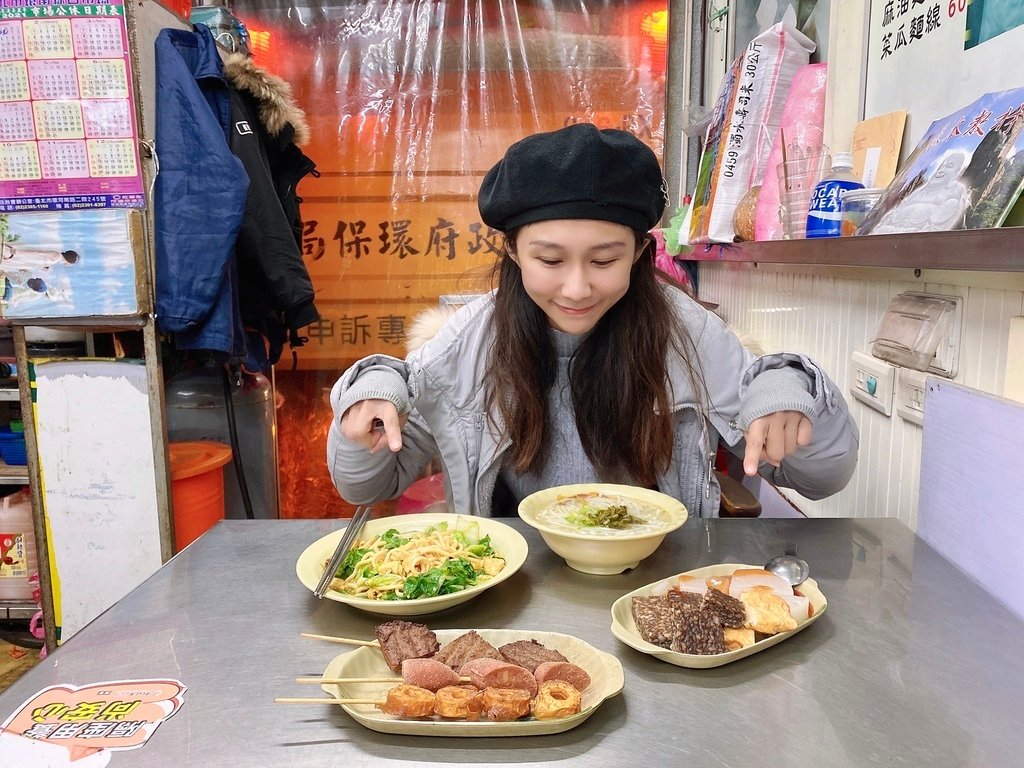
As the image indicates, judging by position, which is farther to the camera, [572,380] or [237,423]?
[237,423]

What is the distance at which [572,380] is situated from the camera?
167 centimetres

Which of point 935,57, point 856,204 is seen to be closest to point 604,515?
point 856,204

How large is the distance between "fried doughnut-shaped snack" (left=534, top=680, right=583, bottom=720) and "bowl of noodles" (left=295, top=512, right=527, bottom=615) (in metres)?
0.23

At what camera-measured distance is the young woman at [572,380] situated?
4.39 ft

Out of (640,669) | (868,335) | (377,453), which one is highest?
(868,335)

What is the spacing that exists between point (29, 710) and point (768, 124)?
7.79 feet

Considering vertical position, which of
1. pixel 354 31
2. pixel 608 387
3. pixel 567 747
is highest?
pixel 354 31

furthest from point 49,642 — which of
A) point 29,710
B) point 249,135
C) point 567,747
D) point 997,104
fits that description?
point 997,104

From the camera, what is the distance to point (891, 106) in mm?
1698

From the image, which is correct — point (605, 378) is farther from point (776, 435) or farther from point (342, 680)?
point (342, 680)

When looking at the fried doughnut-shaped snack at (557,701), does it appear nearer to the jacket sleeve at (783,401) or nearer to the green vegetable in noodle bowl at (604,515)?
the green vegetable in noodle bowl at (604,515)

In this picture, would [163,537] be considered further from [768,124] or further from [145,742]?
[768,124]

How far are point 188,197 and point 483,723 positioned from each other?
2.38 meters

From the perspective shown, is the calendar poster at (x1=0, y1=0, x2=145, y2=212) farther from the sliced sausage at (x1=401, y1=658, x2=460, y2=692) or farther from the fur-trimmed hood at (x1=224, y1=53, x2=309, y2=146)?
the sliced sausage at (x1=401, y1=658, x2=460, y2=692)
